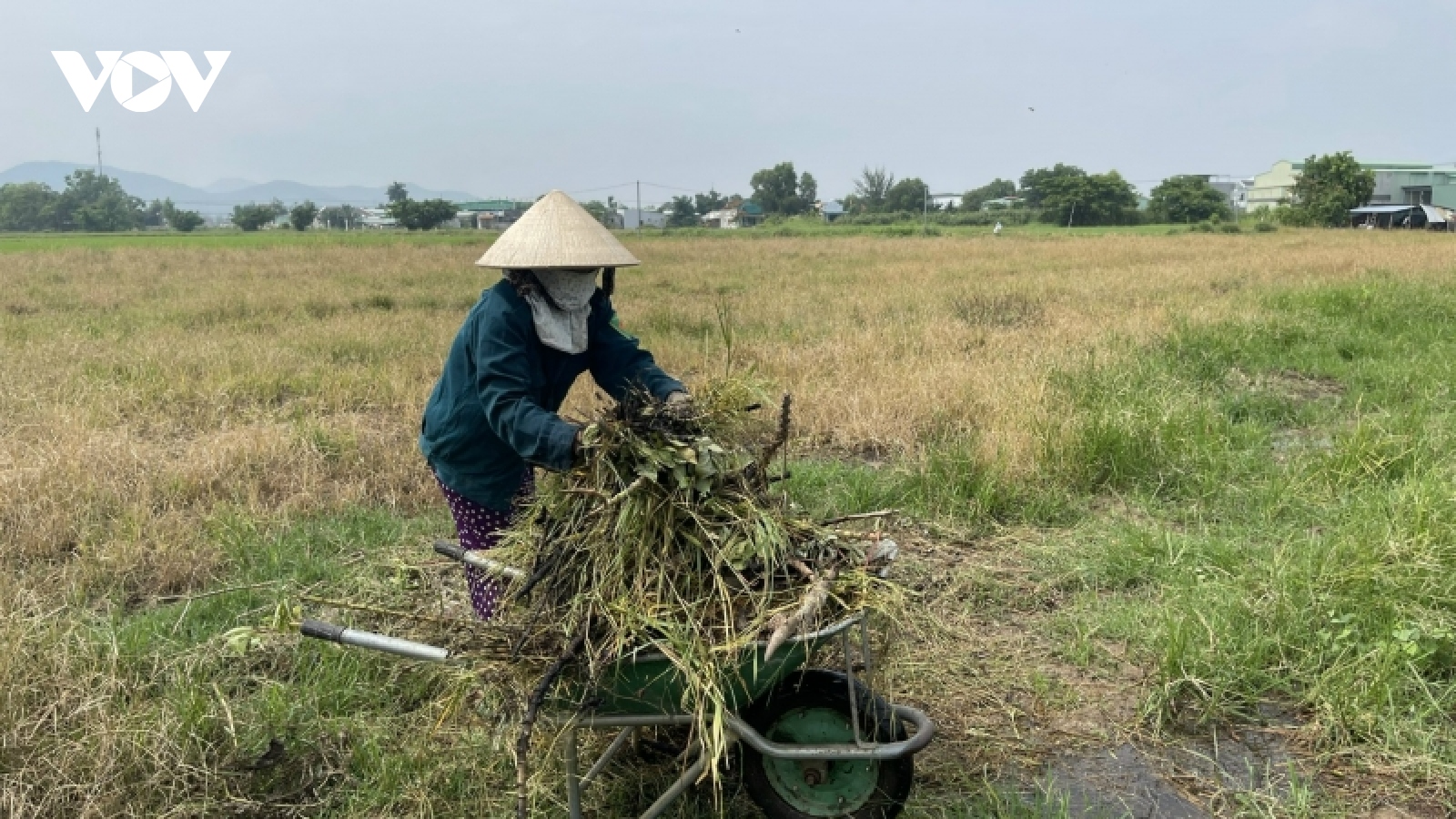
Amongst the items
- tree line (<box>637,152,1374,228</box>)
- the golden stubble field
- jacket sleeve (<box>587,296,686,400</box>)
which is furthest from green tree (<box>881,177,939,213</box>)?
jacket sleeve (<box>587,296,686,400</box>)

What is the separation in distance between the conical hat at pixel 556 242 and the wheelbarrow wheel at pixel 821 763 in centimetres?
127

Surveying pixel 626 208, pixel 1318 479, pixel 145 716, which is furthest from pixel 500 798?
pixel 626 208

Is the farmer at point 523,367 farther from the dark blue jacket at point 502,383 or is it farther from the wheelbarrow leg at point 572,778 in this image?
the wheelbarrow leg at point 572,778

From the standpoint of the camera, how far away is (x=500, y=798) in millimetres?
2461

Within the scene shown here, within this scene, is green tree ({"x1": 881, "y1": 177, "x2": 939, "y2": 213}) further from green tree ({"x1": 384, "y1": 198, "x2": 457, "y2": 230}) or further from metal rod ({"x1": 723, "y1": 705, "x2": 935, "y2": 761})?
metal rod ({"x1": 723, "y1": 705, "x2": 935, "y2": 761})

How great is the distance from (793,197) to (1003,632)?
83.0 meters

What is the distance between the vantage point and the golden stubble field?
14.3 ft

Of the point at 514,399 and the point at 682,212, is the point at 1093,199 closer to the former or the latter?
the point at 682,212

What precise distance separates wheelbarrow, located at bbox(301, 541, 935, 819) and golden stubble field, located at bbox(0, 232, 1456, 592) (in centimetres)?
203

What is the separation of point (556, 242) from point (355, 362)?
19.7 ft

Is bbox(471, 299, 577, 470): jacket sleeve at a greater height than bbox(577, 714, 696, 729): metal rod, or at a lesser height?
greater

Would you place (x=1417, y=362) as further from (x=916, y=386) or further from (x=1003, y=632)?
(x=1003, y=632)

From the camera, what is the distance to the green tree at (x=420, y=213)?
55906mm

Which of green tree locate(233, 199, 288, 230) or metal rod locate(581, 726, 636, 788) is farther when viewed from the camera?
green tree locate(233, 199, 288, 230)
